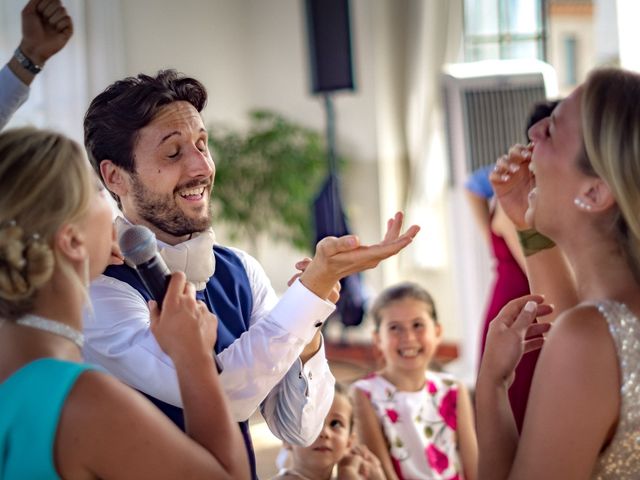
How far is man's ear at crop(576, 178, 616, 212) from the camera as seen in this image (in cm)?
149

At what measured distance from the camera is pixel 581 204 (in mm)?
1517

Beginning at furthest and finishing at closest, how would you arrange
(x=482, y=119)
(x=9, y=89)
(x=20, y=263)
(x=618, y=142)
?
(x=482, y=119)
(x=9, y=89)
(x=618, y=142)
(x=20, y=263)

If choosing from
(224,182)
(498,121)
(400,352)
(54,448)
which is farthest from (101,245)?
(224,182)

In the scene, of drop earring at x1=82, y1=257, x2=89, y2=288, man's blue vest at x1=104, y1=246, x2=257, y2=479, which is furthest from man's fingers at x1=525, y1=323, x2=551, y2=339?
drop earring at x1=82, y1=257, x2=89, y2=288

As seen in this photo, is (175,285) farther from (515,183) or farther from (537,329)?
(515,183)

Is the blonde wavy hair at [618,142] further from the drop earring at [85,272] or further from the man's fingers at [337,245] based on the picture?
the drop earring at [85,272]

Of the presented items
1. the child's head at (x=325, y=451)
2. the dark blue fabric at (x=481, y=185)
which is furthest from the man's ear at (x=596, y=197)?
the dark blue fabric at (x=481, y=185)

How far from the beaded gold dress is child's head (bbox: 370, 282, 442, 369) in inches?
70.6

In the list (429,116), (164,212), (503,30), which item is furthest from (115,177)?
(503,30)

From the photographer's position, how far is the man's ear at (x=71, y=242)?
136 centimetres

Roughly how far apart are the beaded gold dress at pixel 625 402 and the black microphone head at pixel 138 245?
0.68 m

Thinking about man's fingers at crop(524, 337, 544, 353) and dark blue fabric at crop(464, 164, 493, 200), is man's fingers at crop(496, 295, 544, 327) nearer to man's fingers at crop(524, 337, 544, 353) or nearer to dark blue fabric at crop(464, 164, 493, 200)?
man's fingers at crop(524, 337, 544, 353)

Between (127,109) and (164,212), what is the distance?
21 centimetres

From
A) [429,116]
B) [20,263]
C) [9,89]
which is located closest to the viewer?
[20,263]
